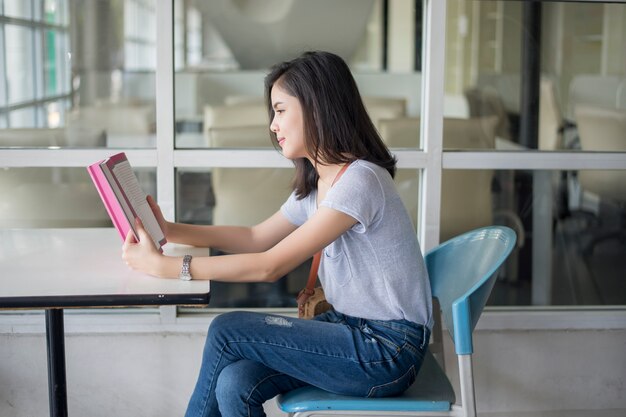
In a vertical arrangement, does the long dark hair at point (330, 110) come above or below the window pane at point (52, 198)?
above

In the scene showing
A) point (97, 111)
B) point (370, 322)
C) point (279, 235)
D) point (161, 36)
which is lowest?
point (370, 322)

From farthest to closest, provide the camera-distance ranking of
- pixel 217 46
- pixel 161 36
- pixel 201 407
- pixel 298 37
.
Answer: pixel 217 46 → pixel 298 37 → pixel 161 36 → pixel 201 407

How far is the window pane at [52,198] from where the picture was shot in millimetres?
2656

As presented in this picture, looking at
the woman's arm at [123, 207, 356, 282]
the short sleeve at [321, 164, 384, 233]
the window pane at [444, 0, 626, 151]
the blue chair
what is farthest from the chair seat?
the window pane at [444, 0, 626, 151]

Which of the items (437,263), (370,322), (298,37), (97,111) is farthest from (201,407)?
(298,37)

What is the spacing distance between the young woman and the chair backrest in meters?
0.10

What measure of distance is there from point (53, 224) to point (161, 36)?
27.2 inches

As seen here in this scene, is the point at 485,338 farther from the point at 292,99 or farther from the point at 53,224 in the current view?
the point at 53,224

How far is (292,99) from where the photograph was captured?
199 cm

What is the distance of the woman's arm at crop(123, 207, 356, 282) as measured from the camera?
6.22ft

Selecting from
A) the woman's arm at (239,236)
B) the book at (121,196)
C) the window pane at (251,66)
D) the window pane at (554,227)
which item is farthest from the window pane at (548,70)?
the book at (121,196)

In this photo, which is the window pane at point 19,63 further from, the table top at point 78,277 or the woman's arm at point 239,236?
the woman's arm at point 239,236

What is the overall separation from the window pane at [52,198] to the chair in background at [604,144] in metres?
1.36

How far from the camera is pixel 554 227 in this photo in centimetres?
294
